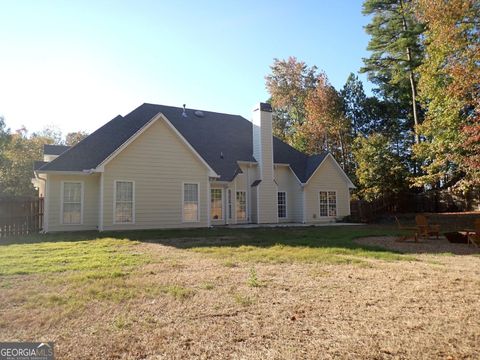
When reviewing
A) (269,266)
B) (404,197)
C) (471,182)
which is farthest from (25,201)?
(404,197)

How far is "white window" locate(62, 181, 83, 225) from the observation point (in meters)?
16.7

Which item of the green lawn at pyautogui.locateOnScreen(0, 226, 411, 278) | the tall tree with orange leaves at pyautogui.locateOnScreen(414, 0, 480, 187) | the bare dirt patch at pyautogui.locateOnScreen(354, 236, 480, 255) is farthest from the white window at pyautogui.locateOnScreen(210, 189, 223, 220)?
the tall tree with orange leaves at pyautogui.locateOnScreen(414, 0, 480, 187)

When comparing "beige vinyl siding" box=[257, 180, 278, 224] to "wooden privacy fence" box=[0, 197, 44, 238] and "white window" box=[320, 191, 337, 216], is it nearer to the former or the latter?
→ "white window" box=[320, 191, 337, 216]

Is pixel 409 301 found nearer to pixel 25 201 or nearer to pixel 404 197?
pixel 25 201

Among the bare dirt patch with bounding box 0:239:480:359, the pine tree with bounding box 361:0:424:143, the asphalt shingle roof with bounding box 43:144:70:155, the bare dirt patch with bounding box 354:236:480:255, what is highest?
the pine tree with bounding box 361:0:424:143

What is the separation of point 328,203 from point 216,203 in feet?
27.4

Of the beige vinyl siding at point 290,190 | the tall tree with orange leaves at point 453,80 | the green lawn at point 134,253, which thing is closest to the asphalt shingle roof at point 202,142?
the beige vinyl siding at point 290,190

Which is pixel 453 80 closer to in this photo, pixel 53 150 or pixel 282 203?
pixel 282 203

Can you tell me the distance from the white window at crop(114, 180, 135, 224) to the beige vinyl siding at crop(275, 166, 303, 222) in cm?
1024

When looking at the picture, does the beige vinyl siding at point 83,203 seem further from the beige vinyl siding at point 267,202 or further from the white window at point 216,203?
the beige vinyl siding at point 267,202

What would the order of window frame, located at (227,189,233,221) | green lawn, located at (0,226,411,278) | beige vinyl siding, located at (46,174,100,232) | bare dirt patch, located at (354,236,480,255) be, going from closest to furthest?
green lawn, located at (0,226,411,278), bare dirt patch, located at (354,236,480,255), beige vinyl siding, located at (46,174,100,232), window frame, located at (227,189,233,221)

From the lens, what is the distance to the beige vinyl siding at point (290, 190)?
24.2m

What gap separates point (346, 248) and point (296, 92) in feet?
118

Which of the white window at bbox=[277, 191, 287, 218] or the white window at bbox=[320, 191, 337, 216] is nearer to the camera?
the white window at bbox=[277, 191, 287, 218]
